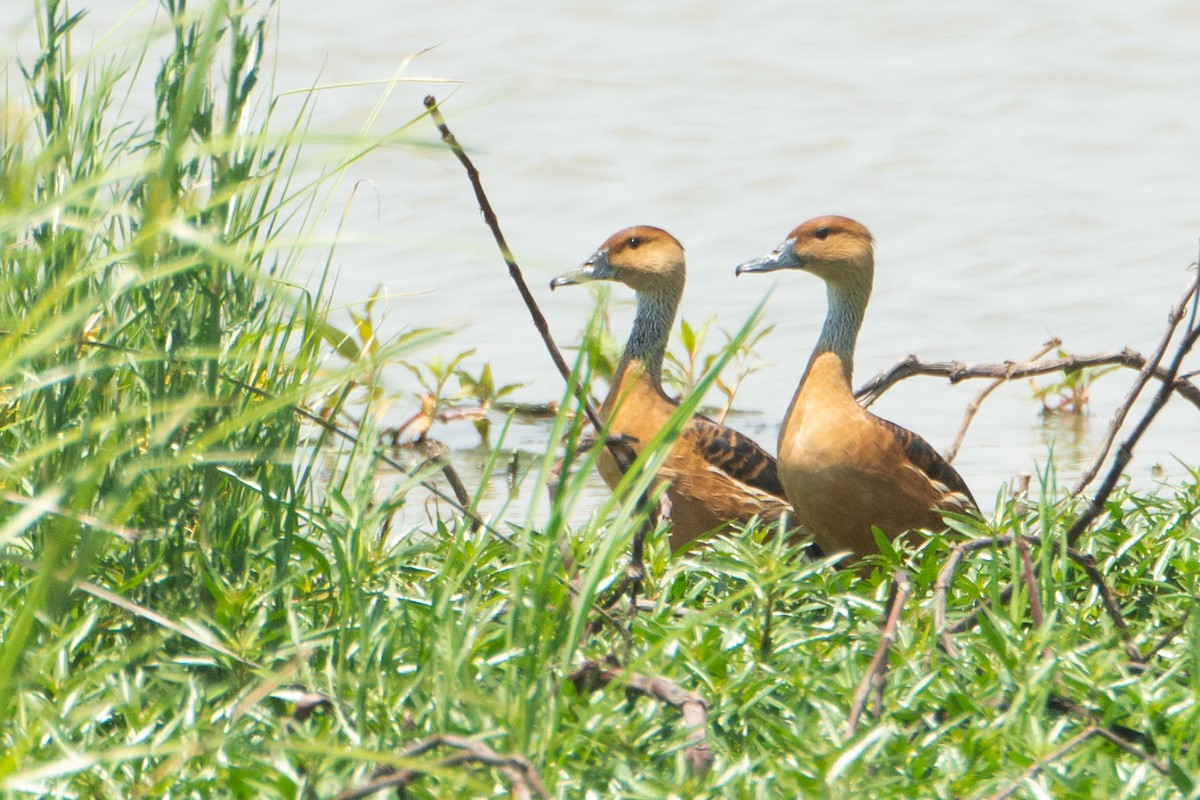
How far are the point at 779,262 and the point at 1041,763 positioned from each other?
13.3 feet

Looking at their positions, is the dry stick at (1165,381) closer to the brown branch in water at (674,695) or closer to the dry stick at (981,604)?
the dry stick at (981,604)

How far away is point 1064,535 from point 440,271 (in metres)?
6.54

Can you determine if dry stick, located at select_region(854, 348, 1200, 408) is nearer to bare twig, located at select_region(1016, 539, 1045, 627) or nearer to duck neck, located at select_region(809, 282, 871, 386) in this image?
duck neck, located at select_region(809, 282, 871, 386)

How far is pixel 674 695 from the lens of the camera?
7.52 ft

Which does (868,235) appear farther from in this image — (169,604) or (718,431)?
(169,604)

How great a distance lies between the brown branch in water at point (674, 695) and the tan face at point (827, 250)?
3.62m

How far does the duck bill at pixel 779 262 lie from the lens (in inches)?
233

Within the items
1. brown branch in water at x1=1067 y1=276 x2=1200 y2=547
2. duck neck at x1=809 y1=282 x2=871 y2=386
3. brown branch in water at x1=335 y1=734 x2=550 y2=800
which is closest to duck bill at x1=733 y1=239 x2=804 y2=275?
duck neck at x1=809 y1=282 x2=871 y2=386

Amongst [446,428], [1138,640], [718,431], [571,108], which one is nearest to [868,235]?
[718,431]

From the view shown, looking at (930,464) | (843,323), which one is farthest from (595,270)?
(930,464)

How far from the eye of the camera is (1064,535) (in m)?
2.77

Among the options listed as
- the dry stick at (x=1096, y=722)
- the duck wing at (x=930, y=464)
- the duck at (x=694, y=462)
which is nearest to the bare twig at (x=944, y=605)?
the dry stick at (x=1096, y=722)

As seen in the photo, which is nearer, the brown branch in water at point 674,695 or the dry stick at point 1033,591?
the brown branch in water at point 674,695

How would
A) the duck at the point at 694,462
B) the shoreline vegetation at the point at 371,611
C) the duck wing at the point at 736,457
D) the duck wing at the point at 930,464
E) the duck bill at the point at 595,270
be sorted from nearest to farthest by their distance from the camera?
the shoreline vegetation at the point at 371,611, the duck wing at the point at 930,464, the duck at the point at 694,462, the duck wing at the point at 736,457, the duck bill at the point at 595,270
